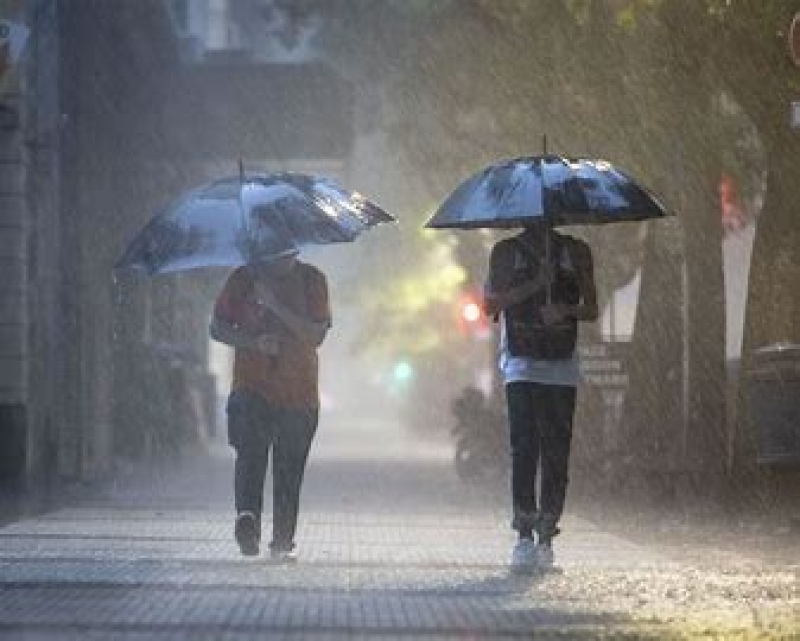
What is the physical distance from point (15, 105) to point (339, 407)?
12065cm

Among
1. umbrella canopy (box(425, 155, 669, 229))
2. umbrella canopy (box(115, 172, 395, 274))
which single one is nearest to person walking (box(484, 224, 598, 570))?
umbrella canopy (box(425, 155, 669, 229))

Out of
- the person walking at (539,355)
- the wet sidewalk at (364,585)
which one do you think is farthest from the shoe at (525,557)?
the wet sidewalk at (364,585)

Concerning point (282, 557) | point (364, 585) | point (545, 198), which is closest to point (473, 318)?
point (282, 557)

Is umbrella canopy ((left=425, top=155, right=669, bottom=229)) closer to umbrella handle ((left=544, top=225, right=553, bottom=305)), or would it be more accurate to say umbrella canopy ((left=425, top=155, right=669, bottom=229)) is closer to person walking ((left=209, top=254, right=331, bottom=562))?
umbrella handle ((left=544, top=225, right=553, bottom=305))

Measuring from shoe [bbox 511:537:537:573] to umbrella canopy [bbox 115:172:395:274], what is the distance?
70.1 inches

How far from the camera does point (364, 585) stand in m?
9.28

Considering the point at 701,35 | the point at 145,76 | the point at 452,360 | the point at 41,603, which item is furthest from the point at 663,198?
the point at 452,360

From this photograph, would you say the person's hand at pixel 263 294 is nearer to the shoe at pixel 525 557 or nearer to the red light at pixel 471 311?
the shoe at pixel 525 557

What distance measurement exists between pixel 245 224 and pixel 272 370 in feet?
2.63

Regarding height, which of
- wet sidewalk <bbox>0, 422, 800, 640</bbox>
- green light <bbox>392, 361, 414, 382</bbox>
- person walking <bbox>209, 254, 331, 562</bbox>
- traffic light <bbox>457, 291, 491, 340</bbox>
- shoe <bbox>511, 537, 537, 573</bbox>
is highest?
traffic light <bbox>457, 291, 491, 340</bbox>

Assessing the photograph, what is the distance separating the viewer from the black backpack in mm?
9867

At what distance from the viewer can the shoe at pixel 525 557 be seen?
32.3ft

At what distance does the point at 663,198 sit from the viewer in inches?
751

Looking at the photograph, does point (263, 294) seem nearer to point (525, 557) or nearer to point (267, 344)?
point (267, 344)
